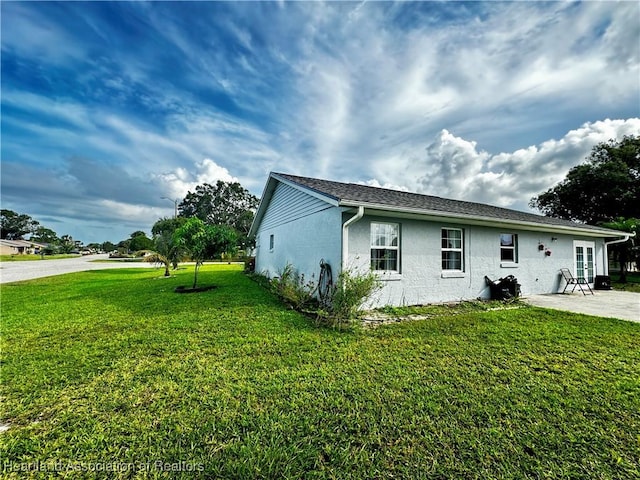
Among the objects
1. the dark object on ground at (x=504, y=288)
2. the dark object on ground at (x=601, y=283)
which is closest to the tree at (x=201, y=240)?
the dark object on ground at (x=504, y=288)

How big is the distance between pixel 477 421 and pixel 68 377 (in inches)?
191

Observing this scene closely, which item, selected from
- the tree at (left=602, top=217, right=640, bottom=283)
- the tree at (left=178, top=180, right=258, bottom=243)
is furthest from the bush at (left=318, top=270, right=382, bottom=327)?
the tree at (left=178, top=180, right=258, bottom=243)

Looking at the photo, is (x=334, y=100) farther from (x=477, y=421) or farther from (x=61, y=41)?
(x=477, y=421)

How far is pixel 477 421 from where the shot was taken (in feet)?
8.41

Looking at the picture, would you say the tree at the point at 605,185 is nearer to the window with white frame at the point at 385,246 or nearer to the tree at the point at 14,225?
the window with white frame at the point at 385,246

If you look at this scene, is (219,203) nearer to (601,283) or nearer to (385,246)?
(385,246)

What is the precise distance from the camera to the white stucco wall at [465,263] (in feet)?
23.8

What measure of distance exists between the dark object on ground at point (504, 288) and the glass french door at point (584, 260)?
5120 mm

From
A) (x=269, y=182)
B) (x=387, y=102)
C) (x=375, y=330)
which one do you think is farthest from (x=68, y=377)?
(x=387, y=102)

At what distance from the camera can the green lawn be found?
209 centimetres

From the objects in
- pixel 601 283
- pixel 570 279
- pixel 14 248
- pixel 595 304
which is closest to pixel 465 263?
pixel 595 304

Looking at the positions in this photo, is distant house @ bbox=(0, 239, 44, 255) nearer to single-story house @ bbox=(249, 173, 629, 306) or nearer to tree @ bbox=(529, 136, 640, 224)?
single-story house @ bbox=(249, 173, 629, 306)

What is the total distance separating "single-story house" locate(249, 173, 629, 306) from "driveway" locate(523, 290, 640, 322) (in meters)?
0.90

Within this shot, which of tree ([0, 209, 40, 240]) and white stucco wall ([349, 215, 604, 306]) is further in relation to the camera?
tree ([0, 209, 40, 240])
